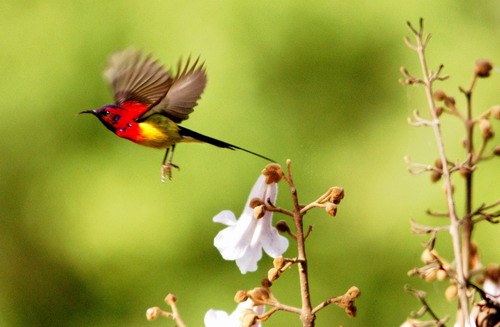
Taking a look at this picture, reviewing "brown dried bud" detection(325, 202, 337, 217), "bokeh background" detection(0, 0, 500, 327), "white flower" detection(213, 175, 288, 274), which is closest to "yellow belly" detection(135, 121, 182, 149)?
"white flower" detection(213, 175, 288, 274)

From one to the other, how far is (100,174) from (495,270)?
12.6 feet

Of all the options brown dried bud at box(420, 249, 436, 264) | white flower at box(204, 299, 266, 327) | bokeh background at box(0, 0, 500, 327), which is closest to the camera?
brown dried bud at box(420, 249, 436, 264)

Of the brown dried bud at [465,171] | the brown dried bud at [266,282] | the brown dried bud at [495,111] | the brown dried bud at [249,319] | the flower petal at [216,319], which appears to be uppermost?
the brown dried bud at [495,111]

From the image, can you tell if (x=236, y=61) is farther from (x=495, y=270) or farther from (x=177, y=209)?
(x=495, y=270)

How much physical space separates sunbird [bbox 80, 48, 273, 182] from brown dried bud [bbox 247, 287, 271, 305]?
1.07 ft

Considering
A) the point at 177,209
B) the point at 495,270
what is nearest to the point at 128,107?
the point at 495,270

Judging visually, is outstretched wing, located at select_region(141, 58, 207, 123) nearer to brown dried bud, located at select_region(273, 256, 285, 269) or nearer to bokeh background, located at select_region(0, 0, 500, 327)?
brown dried bud, located at select_region(273, 256, 285, 269)

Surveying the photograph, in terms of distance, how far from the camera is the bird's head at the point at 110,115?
1.38 meters

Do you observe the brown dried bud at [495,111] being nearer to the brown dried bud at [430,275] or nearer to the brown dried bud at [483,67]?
the brown dried bud at [483,67]

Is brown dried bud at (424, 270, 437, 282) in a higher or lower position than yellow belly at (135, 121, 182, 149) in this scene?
lower

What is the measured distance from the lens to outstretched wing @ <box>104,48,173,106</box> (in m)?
1.45

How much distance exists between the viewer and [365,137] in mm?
4711

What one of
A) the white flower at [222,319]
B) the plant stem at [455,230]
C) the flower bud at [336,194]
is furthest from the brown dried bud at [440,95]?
the white flower at [222,319]

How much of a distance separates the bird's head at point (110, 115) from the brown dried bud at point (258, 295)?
482 mm
